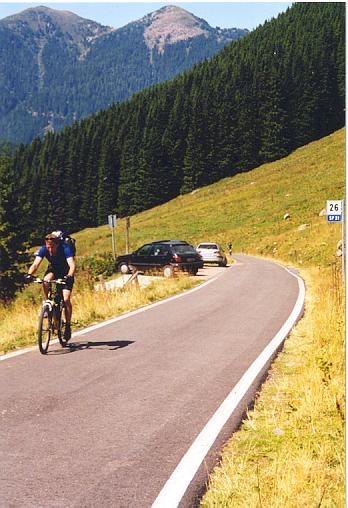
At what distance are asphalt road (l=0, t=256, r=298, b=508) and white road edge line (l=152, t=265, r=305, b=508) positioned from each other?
0.17 ft

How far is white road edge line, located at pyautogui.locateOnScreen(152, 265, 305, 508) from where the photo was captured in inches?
135

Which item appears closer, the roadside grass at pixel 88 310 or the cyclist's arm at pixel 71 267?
the cyclist's arm at pixel 71 267

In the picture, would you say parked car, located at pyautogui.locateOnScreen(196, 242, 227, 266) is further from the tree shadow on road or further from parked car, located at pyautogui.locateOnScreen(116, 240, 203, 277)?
the tree shadow on road

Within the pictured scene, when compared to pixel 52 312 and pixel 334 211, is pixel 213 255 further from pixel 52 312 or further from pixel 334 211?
pixel 52 312

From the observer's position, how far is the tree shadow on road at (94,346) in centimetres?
829

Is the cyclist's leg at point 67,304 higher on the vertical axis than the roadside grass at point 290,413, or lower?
higher

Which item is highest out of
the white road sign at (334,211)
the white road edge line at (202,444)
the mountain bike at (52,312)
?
the white road sign at (334,211)

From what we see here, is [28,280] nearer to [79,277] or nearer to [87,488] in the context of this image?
[87,488]

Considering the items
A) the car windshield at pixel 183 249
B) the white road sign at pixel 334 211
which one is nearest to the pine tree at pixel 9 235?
the car windshield at pixel 183 249

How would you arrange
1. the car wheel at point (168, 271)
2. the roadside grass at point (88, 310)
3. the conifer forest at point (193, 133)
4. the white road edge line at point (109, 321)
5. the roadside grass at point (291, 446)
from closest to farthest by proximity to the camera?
the roadside grass at point (291, 446), the white road edge line at point (109, 321), the roadside grass at point (88, 310), the car wheel at point (168, 271), the conifer forest at point (193, 133)

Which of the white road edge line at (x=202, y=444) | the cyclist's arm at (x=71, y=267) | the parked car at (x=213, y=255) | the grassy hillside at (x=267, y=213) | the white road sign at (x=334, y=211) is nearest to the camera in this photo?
the white road edge line at (x=202, y=444)

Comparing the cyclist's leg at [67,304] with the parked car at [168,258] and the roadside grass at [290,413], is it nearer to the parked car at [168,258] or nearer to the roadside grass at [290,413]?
the roadside grass at [290,413]

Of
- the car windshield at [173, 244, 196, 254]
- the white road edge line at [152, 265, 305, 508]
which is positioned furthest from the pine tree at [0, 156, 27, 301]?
the white road edge line at [152, 265, 305, 508]

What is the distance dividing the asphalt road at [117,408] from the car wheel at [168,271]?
13631 millimetres
